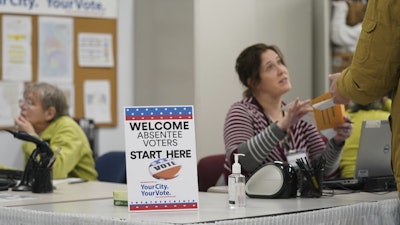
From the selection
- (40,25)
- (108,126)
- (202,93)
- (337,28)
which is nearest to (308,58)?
(337,28)

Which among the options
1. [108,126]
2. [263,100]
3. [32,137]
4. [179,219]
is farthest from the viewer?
[108,126]

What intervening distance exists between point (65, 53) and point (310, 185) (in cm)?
262

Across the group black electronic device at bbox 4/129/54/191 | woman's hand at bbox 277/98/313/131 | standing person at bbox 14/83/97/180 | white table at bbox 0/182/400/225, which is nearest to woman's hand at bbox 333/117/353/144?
woman's hand at bbox 277/98/313/131

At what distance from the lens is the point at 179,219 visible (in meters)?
1.88

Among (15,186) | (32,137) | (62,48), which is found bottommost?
(15,186)

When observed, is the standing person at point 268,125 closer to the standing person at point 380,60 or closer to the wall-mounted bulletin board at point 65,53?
the standing person at point 380,60

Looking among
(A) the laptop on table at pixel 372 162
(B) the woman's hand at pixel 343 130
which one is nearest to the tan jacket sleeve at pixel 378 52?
(A) the laptop on table at pixel 372 162

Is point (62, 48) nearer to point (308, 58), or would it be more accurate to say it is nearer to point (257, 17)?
point (257, 17)

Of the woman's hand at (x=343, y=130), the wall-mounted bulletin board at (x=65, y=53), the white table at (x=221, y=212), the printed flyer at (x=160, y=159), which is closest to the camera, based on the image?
the white table at (x=221, y=212)

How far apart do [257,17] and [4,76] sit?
164cm

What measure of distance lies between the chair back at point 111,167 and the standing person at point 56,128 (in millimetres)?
137

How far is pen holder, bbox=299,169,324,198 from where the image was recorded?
8.26 feet

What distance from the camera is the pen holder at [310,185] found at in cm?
252

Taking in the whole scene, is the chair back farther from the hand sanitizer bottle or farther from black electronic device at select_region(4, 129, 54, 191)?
the hand sanitizer bottle
